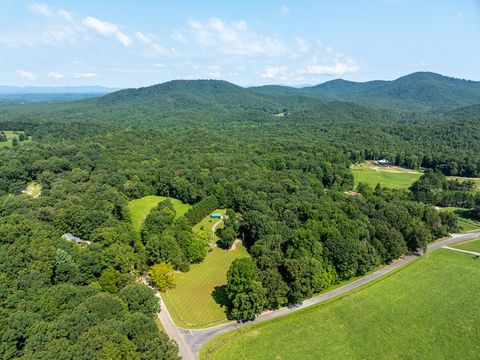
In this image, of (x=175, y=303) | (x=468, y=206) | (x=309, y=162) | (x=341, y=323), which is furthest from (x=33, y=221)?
(x=468, y=206)

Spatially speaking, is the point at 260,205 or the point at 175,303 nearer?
the point at 175,303

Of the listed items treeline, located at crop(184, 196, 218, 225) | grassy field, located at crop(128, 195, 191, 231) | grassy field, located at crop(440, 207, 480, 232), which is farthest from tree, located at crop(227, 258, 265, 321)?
grassy field, located at crop(440, 207, 480, 232)

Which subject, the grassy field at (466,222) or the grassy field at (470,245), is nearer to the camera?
the grassy field at (470,245)

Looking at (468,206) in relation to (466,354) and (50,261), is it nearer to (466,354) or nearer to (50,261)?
(466,354)

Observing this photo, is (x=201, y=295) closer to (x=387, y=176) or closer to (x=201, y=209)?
(x=201, y=209)

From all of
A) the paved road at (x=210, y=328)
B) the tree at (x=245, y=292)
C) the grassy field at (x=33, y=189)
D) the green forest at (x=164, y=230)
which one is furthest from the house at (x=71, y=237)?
the grassy field at (x=33, y=189)

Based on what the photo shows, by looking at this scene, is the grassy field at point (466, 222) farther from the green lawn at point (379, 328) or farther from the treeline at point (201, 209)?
the treeline at point (201, 209)
